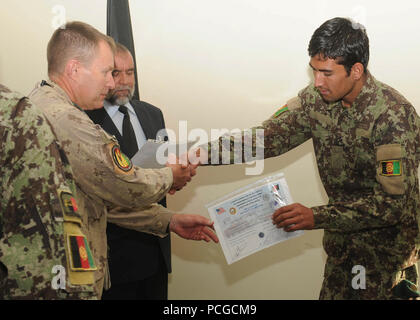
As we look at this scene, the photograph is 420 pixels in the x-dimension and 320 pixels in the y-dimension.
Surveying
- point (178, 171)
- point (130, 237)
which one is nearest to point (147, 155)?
point (178, 171)

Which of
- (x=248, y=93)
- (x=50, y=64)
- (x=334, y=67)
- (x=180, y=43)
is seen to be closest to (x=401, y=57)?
(x=248, y=93)

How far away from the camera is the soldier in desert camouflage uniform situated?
1440mm

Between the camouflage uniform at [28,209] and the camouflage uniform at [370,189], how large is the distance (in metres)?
1.15

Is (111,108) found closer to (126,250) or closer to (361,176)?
(126,250)

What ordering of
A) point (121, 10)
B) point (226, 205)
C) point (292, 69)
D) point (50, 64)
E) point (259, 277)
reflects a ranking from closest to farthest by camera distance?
point (50, 64), point (226, 205), point (121, 10), point (292, 69), point (259, 277)

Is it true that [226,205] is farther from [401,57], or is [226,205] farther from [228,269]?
[401,57]

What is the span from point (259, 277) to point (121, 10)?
187 centimetres

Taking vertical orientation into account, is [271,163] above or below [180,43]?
below

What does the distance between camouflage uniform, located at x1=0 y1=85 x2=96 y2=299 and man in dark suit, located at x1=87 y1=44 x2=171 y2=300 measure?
1.11 m

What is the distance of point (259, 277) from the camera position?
10.3ft

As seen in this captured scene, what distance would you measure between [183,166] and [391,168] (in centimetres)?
89

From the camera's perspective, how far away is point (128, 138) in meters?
2.26

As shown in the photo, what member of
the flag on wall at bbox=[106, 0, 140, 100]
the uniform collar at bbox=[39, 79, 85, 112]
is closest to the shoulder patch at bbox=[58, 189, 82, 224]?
the uniform collar at bbox=[39, 79, 85, 112]

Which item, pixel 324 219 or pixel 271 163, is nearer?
pixel 324 219
